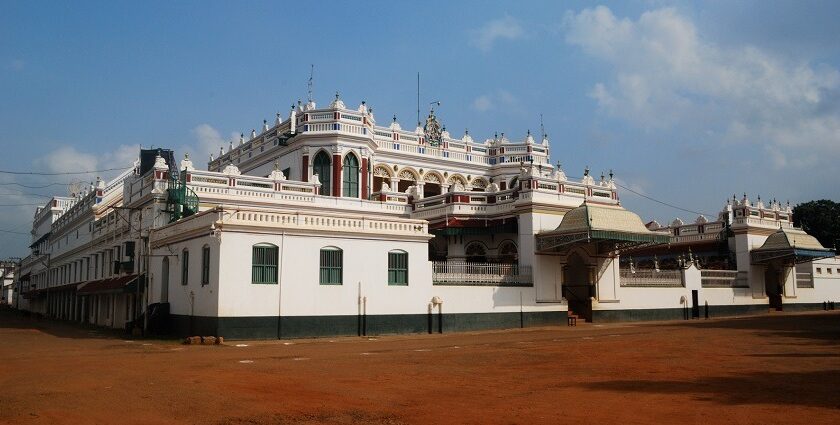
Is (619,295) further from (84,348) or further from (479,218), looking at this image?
(84,348)

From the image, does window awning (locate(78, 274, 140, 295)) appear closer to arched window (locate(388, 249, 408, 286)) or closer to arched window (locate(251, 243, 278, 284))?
arched window (locate(251, 243, 278, 284))

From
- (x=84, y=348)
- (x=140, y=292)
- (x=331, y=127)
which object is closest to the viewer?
(x=84, y=348)

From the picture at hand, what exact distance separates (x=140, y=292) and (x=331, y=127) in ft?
44.1

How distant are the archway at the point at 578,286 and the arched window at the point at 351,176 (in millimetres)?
12179

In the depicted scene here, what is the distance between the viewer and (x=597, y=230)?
30078 mm

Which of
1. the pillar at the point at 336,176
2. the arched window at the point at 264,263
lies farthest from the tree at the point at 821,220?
the arched window at the point at 264,263

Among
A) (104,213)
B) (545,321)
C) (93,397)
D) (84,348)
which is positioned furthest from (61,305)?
(93,397)

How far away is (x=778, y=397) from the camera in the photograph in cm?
1109

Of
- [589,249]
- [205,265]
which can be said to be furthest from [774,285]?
[205,265]

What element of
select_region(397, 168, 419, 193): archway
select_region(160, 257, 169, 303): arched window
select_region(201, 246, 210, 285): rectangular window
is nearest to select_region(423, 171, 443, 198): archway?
select_region(397, 168, 419, 193): archway

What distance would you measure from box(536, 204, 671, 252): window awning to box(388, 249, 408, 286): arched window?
23.7ft

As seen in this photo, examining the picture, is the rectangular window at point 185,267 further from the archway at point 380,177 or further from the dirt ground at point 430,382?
the archway at point 380,177

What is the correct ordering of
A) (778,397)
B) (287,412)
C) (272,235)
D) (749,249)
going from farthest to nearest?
(749,249)
(272,235)
(778,397)
(287,412)

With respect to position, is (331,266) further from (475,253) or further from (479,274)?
(475,253)
